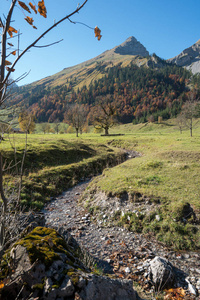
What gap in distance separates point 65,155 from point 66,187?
33.3 feet

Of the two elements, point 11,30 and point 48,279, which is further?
point 48,279

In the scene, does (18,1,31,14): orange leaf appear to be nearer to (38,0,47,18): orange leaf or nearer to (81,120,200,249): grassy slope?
(38,0,47,18): orange leaf

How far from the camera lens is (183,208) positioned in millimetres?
9914

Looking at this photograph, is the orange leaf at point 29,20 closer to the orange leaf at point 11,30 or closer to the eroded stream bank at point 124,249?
the orange leaf at point 11,30

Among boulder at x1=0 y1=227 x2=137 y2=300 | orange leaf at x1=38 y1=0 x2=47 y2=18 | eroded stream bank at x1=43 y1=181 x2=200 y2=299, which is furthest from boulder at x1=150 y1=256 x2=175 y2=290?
orange leaf at x1=38 y1=0 x2=47 y2=18

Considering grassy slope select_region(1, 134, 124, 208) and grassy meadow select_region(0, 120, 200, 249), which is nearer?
grassy meadow select_region(0, 120, 200, 249)

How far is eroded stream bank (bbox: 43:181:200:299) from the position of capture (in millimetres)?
6637

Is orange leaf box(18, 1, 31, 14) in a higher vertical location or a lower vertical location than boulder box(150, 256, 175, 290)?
higher

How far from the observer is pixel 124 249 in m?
8.29

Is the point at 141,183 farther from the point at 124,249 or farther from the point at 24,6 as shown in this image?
the point at 24,6

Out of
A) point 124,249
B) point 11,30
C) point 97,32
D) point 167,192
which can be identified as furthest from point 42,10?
point 167,192

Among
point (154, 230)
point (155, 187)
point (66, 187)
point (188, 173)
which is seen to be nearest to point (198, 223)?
point (154, 230)

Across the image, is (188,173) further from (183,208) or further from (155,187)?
(183,208)

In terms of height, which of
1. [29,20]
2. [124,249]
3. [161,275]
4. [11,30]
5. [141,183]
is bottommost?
[124,249]
